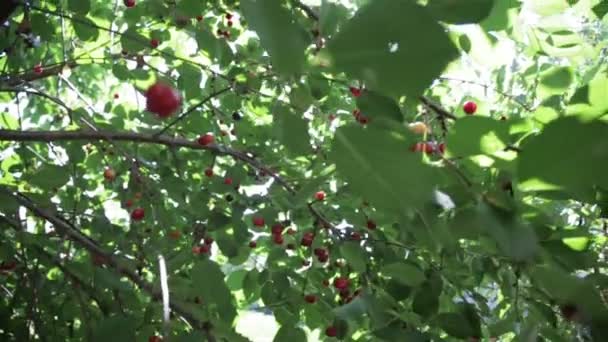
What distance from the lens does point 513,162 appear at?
25.4 inches

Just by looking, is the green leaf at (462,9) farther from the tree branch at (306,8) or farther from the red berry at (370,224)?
the red berry at (370,224)

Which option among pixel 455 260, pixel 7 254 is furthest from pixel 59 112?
pixel 455 260

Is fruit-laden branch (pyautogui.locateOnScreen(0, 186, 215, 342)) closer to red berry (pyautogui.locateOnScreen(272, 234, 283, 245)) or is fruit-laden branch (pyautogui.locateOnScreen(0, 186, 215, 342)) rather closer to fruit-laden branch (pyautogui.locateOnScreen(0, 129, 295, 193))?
fruit-laden branch (pyautogui.locateOnScreen(0, 129, 295, 193))

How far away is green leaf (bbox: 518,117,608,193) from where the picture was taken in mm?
471

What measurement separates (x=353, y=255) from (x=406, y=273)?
36 cm

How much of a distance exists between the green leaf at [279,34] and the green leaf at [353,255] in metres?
0.98

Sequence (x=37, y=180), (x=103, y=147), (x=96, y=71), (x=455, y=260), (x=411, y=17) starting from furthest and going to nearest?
(x=96, y=71)
(x=103, y=147)
(x=37, y=180)
(x=455, y=260)
(x=411, y=17)

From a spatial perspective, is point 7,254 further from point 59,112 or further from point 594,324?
point 59,112

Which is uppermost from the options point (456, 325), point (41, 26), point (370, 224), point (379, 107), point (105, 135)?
point (41, 26)

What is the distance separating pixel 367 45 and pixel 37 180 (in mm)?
1347

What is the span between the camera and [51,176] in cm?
151

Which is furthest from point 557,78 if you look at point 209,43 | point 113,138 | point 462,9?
point 113,138

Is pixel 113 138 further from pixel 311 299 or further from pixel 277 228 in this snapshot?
pixel 311 299

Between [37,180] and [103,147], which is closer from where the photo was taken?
[37,180]
